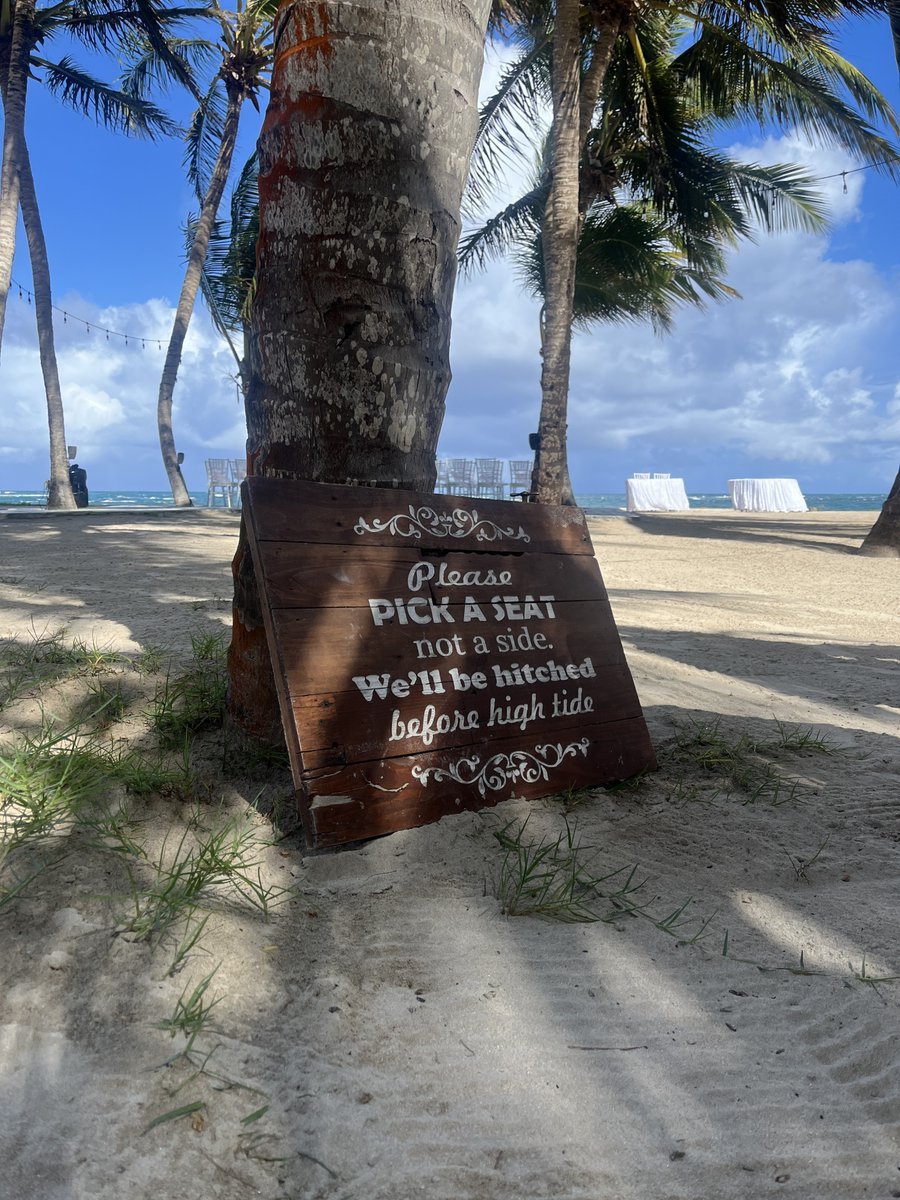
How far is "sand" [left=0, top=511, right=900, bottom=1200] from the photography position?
1.22 meters

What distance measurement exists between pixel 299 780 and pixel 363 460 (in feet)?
3.18

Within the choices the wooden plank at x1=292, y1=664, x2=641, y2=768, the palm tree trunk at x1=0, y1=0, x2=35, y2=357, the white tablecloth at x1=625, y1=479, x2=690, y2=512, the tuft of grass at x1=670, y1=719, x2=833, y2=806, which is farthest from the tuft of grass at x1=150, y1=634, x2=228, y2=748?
the white tablecloth at x1=625, y1=479, x2=690, y2=512

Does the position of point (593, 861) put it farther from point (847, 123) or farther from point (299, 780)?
point (847, 123)

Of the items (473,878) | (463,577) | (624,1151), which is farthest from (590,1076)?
(463,577)

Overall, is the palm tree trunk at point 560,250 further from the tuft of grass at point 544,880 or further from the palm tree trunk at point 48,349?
the palm tree trunk at point 48,349

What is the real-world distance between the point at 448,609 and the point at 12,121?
1642 cm

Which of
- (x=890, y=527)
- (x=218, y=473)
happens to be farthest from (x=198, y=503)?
(x=890, y=527)

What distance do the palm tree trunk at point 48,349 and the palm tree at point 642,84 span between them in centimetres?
1004

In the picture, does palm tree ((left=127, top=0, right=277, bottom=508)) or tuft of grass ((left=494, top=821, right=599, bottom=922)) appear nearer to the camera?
tuft of grass ((left=494, top=821, right=599, bottom=922))

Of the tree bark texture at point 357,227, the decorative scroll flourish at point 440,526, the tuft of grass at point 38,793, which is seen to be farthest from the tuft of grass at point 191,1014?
the tree bark texture at point 357,227

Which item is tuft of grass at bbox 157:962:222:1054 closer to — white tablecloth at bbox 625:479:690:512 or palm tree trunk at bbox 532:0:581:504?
palm tree trunk at bbox 532:0:581:504

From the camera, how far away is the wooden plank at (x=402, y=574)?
2.16 metres

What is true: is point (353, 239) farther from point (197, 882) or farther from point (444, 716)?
point (197, 882)

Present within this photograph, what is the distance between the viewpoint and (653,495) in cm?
2461
